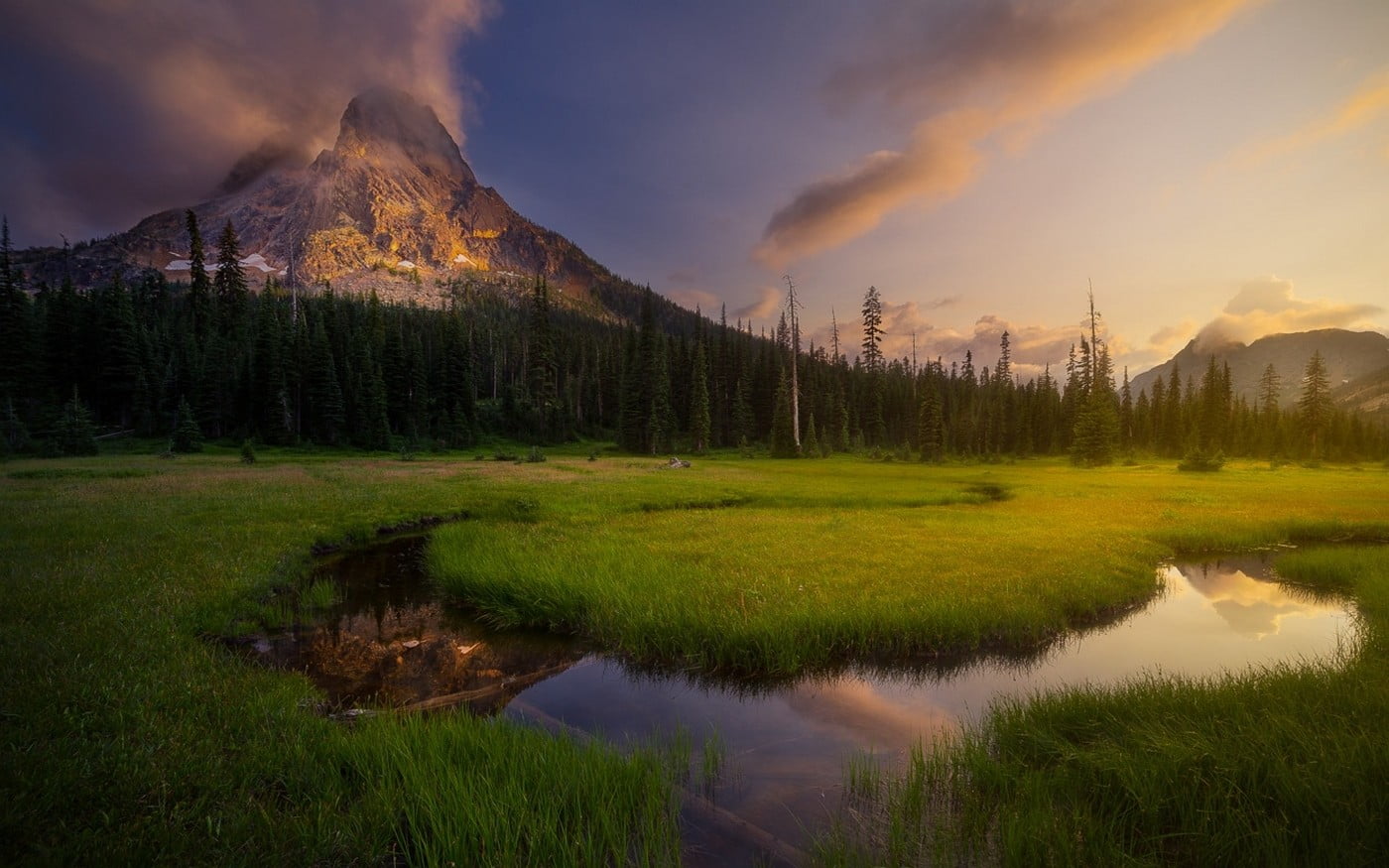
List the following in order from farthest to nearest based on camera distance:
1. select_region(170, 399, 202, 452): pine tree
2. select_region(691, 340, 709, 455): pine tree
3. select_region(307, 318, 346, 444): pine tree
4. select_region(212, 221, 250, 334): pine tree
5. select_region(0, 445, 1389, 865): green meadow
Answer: select_region(212, 221, 250, 334): pine tree < select_region(691, 340, 709, 455): pine tree < select_region(307, 318, 346, 444): pine tree < select_region(170, 399, 202, 452): pine tree < select_region(0, 445, 1389, 865): green meadow

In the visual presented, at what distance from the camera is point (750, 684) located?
30.9 ft

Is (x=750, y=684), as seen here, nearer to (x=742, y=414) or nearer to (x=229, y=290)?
(x=742, y=414)

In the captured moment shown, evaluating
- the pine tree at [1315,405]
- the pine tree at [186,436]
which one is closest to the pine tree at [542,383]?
the pine tree at [186,436]

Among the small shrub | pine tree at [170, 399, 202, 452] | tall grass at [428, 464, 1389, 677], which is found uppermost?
pine tree at [170, 399, 202, 452]

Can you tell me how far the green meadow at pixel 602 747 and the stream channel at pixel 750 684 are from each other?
0.55m

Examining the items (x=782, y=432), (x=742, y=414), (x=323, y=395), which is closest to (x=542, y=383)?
(x=323, y=395)

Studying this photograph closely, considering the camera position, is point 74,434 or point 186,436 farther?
point 186,436

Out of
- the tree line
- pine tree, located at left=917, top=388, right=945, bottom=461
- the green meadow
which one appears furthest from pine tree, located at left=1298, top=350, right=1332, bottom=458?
the green meadow

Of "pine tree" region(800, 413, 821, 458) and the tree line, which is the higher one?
the tree line

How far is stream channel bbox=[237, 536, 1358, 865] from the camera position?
6348 mm

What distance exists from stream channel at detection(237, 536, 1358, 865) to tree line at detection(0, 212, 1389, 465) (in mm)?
54266

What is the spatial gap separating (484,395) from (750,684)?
115622 mm

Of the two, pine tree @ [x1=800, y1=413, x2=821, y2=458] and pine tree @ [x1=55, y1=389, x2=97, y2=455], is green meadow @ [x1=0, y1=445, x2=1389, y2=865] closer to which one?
pine tree @ [x1=55, y1=389, x2=97, y2=455]

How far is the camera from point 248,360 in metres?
73.2
